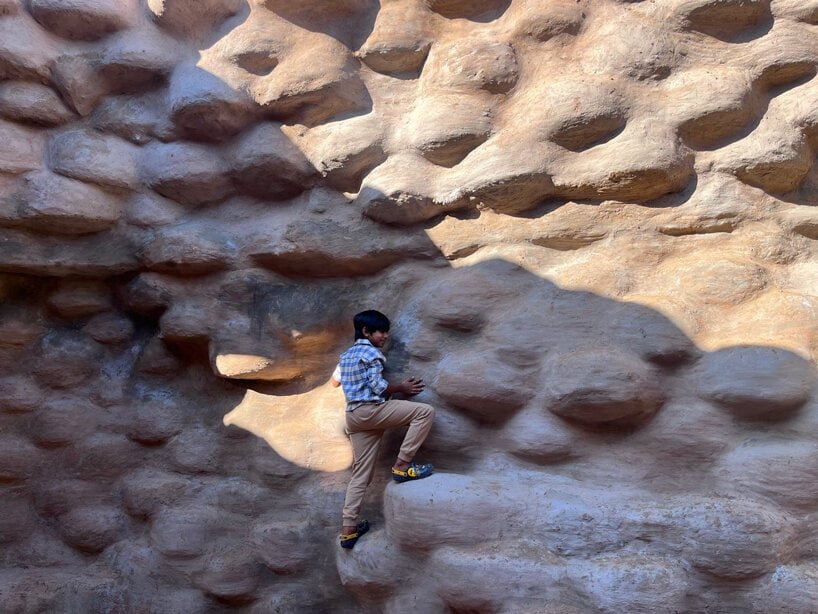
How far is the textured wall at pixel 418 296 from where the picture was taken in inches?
86.4

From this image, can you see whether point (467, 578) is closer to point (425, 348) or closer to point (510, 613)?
point (510, 613)

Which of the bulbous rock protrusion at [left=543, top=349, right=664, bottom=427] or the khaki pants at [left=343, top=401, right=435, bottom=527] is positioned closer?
the bulbous rock protrusion at [left=543, top=349, right=664, bottom=427]

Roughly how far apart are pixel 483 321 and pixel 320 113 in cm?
109

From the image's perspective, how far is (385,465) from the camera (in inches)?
100

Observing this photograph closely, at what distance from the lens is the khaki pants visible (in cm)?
237

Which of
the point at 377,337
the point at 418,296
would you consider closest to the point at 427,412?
the point at 377,337

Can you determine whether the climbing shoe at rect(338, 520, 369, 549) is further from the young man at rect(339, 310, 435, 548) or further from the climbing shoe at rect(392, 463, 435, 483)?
the climbing shoe at rect(392, 463, 435, 483)

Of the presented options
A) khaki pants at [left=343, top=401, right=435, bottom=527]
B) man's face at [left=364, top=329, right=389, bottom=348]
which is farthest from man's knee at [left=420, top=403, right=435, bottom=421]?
man's face at [left=364, top=329, right=389, bottom=348]

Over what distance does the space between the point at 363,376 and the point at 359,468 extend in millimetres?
310

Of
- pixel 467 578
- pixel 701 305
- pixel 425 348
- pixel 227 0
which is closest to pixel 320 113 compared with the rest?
pixel 227 0

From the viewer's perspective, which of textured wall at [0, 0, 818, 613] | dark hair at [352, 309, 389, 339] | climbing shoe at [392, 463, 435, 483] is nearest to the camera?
textured wall at [0, 0, 818, 613]

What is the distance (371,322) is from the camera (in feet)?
8.13

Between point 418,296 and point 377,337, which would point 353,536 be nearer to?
point 377,337

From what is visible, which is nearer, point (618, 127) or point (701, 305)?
point (701, 305)
